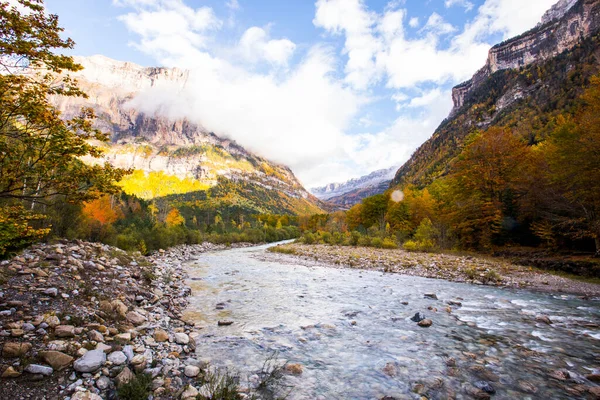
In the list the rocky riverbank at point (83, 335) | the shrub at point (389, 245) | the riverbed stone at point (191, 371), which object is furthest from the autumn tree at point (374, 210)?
the riverbed stone at point (191, 371)

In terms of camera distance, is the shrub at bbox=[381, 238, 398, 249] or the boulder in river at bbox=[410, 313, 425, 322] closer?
the boulder in river at bbox=[410, 313, 425, 322]

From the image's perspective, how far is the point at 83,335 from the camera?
5.63 m

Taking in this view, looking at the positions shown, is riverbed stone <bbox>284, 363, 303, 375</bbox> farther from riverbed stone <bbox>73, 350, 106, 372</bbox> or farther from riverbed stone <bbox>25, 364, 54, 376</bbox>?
riverbed stone <bbox>25, 364, 54, 376</bbox>

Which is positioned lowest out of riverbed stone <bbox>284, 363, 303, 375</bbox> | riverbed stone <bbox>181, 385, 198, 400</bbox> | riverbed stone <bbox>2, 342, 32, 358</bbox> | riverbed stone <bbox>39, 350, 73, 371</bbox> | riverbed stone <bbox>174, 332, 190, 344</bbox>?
riverbed stone <bbox>284, 363, 303, 375</bbox>

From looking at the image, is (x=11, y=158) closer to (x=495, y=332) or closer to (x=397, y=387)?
(x=397, y=387)

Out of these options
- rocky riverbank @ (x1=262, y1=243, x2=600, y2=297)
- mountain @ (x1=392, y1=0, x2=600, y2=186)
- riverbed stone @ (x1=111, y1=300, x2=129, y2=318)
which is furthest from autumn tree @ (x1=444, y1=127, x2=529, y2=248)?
mountain @ (x1=392, y1=0, x2=600, y2=186)

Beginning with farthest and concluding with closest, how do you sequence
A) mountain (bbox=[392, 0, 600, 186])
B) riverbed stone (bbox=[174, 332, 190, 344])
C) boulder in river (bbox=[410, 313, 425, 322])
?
mountain (bbox=[392, 0, 600, 186]), boulder in river (bbox=[410, 313, 425, 322]), riverbed stone (bbox=[174, 332, 190, 344])

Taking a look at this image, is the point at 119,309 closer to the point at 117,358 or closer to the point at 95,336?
the point at 95,336

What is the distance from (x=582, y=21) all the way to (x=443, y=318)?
648ft

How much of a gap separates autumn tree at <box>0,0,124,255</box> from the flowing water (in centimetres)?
503

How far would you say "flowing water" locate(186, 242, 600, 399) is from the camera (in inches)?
214

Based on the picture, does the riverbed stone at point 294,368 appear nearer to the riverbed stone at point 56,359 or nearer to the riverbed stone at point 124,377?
the riverbed stone at point 124,377

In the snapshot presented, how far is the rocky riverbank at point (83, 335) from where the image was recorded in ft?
13.7

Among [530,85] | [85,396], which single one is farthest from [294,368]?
[530,85]
